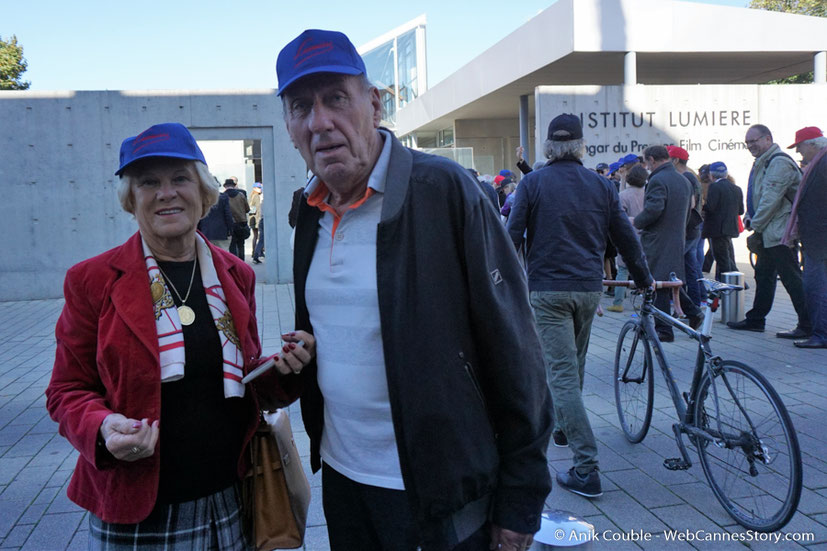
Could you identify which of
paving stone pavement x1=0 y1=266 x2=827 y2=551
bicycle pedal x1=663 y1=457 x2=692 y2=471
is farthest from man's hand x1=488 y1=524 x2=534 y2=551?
bicycle pedal x1=663 y1=457 x2=692 y2=471

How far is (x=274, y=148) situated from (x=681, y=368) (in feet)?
30.1

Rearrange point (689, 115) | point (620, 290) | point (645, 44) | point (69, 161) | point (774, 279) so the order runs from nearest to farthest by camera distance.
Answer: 1. point (774, 279)
2. point (620, 290)
3. point (69, 161)
4. point (689, 115)
5. point (645, 44)

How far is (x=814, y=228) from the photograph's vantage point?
705 centimetres

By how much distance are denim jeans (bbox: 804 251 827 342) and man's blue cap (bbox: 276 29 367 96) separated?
6.86 metres

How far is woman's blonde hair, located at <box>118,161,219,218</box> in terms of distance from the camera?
2.09 metres

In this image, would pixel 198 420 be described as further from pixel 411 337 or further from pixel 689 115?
pixel 689 115

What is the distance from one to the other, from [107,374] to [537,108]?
13.9 metres

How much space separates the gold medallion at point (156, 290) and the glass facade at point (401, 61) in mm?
34235

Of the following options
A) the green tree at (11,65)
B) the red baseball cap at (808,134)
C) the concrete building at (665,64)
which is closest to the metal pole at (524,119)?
the concrete building at (665,64)

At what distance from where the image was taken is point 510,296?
5.57ft

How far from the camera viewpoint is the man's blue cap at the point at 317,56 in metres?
1.74

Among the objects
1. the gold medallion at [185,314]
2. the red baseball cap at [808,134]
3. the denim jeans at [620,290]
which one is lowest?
the denim jeans at [620,290]

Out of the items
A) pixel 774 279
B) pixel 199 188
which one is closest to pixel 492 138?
pixel 774 279

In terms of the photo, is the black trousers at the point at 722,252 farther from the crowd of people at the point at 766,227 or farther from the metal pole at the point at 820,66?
the metal pole at the point at 820,66
